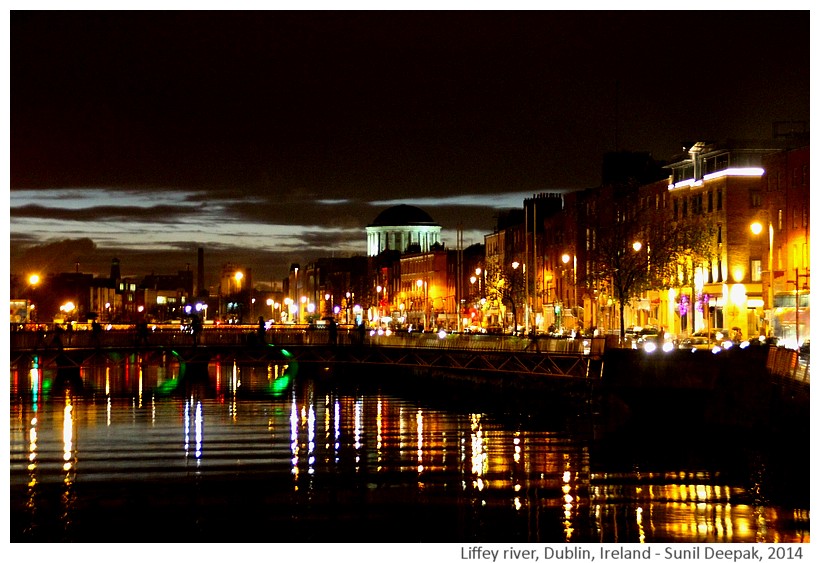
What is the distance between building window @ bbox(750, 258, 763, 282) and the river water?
35658 mm

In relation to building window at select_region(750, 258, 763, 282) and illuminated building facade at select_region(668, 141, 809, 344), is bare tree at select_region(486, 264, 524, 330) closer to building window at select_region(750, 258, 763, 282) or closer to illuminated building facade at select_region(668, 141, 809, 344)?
illuminated building facade at select_region(668, 141, 809, 344)

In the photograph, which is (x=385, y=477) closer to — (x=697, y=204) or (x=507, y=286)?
(x=697, y=204)

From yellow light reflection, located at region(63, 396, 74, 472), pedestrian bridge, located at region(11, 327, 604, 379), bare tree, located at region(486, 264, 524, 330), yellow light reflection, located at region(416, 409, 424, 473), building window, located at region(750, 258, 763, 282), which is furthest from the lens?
bare tree, located at region(486, 264, 524, 330)

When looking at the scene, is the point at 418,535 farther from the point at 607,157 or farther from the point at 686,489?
the point at 607,157

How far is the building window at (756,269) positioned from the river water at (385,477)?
3566 cm

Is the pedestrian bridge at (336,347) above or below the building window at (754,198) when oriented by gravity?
below

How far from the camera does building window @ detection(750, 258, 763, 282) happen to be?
9781 cm

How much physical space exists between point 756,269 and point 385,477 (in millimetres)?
63346

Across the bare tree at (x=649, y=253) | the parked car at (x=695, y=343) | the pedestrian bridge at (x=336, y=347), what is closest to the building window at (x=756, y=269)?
the bare tree at (x=649, y=253)

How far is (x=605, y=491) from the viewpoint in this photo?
37.8 metres

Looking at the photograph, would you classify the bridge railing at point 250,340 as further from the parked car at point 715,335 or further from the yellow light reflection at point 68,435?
the yellow light reflection at point 68,435

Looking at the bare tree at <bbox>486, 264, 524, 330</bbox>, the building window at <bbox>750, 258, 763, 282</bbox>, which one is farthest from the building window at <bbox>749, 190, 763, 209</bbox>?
the bare tree at <bbox>486, 264, 524, 330</bbox>

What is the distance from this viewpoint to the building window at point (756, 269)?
321 ft
